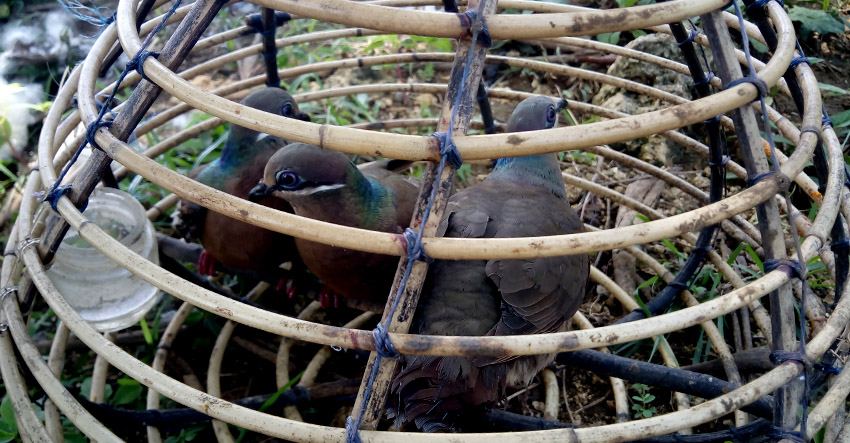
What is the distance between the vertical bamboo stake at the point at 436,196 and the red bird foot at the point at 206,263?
1.47m

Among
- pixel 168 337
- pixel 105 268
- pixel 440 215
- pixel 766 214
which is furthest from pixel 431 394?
pixel 168 337

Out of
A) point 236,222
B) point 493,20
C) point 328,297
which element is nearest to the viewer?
point 493,20

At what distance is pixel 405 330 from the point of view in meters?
1.42

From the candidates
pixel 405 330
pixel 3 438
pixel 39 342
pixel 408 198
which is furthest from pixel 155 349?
pixel 405 330

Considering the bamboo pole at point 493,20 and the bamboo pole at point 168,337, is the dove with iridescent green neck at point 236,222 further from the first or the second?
the bamboo pole at point 493,20

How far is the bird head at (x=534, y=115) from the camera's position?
2.56m

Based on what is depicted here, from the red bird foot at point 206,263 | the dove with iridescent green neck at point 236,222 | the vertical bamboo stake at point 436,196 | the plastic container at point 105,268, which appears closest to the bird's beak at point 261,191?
the dove with iridescent green neck at point 236,222

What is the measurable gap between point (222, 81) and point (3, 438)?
2.66 m

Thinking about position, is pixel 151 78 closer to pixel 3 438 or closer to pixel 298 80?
pixel 3 438

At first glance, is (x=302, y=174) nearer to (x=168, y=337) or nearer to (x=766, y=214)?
(x=168, y=337)

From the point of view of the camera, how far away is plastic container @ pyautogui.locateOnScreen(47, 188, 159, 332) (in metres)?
2.26

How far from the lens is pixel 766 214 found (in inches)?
59.5

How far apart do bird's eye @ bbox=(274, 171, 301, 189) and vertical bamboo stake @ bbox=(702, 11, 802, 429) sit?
1.33 metres

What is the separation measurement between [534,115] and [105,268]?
168 centimetres
